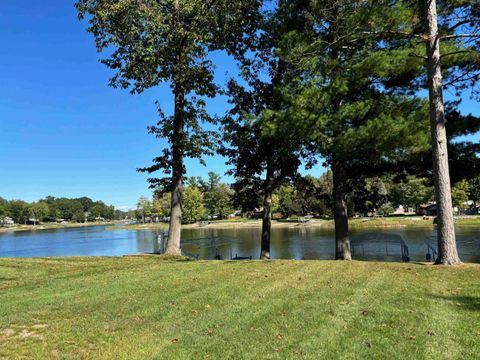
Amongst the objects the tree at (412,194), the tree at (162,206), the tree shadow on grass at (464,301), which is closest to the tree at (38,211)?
the tree at (162,206)

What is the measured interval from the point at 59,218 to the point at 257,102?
162990mm

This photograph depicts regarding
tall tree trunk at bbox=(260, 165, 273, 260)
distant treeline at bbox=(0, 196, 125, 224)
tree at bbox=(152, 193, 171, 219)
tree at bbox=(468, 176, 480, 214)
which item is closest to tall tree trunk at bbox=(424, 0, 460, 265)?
tall tree trunk at bbox=(260, 165, 273, 260)

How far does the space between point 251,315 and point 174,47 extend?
10.8 meters

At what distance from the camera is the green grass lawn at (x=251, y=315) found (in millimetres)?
4047

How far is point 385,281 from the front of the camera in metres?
7.04

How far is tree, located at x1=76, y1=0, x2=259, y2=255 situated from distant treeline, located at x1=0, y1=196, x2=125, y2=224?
409 feet

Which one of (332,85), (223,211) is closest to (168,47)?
(332,85)

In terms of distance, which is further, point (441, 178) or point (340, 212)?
point (340, 212)

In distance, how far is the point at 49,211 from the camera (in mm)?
144750

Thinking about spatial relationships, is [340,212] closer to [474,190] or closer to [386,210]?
[474,190]

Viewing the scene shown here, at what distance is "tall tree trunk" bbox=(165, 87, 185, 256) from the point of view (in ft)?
47.5

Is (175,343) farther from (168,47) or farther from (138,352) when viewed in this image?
(168,47)

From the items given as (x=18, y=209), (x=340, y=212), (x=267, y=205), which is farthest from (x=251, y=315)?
(x=18, y=209)

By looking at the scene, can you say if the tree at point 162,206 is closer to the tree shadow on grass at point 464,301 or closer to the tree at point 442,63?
the tree at point 442,63
